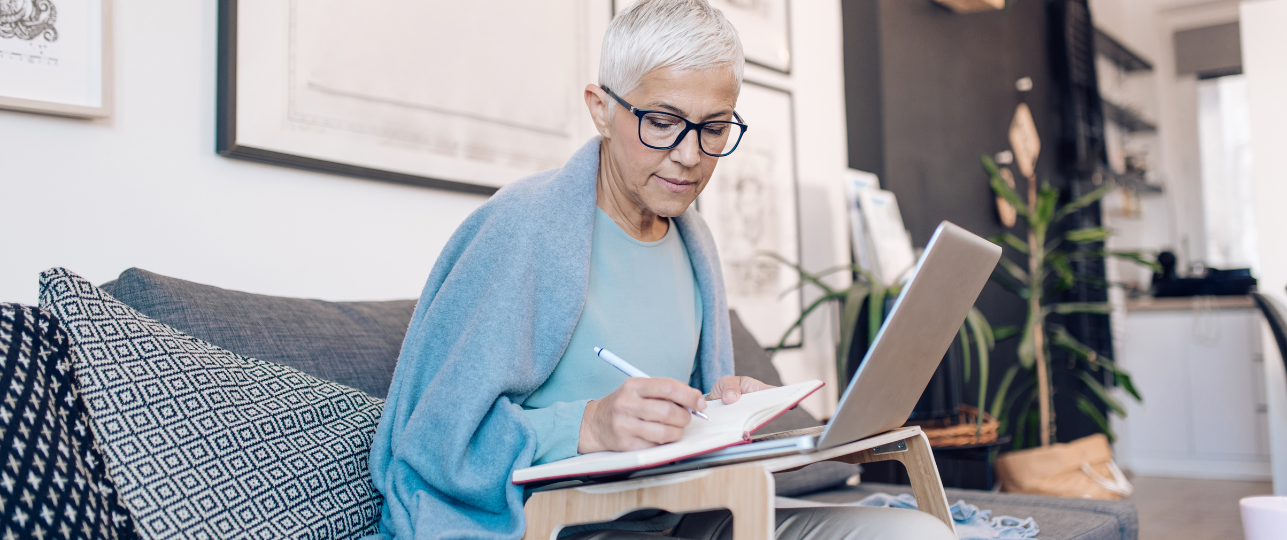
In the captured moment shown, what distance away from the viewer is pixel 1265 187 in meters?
3.26

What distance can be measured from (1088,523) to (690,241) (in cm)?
87

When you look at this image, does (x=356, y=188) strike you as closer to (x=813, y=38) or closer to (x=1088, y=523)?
(x=1088, y=523)

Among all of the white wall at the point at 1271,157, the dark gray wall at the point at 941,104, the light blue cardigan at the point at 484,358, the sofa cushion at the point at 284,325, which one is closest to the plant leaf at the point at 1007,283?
the dark gray wall at the point at 941,104

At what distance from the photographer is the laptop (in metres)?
0.86

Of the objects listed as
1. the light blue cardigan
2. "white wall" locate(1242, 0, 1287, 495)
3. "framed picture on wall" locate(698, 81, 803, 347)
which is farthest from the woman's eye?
"white wall" locate(1242, 0, 1287, 495)

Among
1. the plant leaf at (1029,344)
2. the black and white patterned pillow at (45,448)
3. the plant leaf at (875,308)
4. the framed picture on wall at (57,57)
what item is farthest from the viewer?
the plant leaf at (1029,344)

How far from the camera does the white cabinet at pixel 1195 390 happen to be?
15.1 feet

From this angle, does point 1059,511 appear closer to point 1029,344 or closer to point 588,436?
point 588,436

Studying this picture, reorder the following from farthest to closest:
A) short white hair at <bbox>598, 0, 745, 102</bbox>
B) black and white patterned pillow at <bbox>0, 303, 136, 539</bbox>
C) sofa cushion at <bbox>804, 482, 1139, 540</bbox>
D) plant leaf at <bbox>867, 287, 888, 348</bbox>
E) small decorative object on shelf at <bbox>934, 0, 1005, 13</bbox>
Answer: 1. small decorative object on shelf at <bbox>934, 0, 1005, 13</bbox>
2. plant leaf at <bbox>867, 287, 888, 348</bbox>
3. sofa cushion at <bbox>804, 482, 1139, 540</bbox>
4. short white hair at <bbox>598, 0, 745, 102</bbox>
5. black and white patterned pillow at <bbox>0, 303, 136, 539</bbox>

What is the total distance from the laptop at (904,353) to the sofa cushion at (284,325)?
0.61 meters

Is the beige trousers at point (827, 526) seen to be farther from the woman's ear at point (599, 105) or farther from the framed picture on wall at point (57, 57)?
the framed picture on wall at point (57, 57)

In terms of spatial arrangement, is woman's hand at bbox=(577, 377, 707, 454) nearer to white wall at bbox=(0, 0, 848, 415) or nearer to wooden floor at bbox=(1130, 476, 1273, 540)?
white wall at bbox=(0, 0, 848, 415)

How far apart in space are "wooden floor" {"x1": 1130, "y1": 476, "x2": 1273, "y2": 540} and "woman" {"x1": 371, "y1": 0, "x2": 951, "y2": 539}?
8.91 feet

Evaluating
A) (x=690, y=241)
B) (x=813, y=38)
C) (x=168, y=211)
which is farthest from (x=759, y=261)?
(x=168, y=211)
